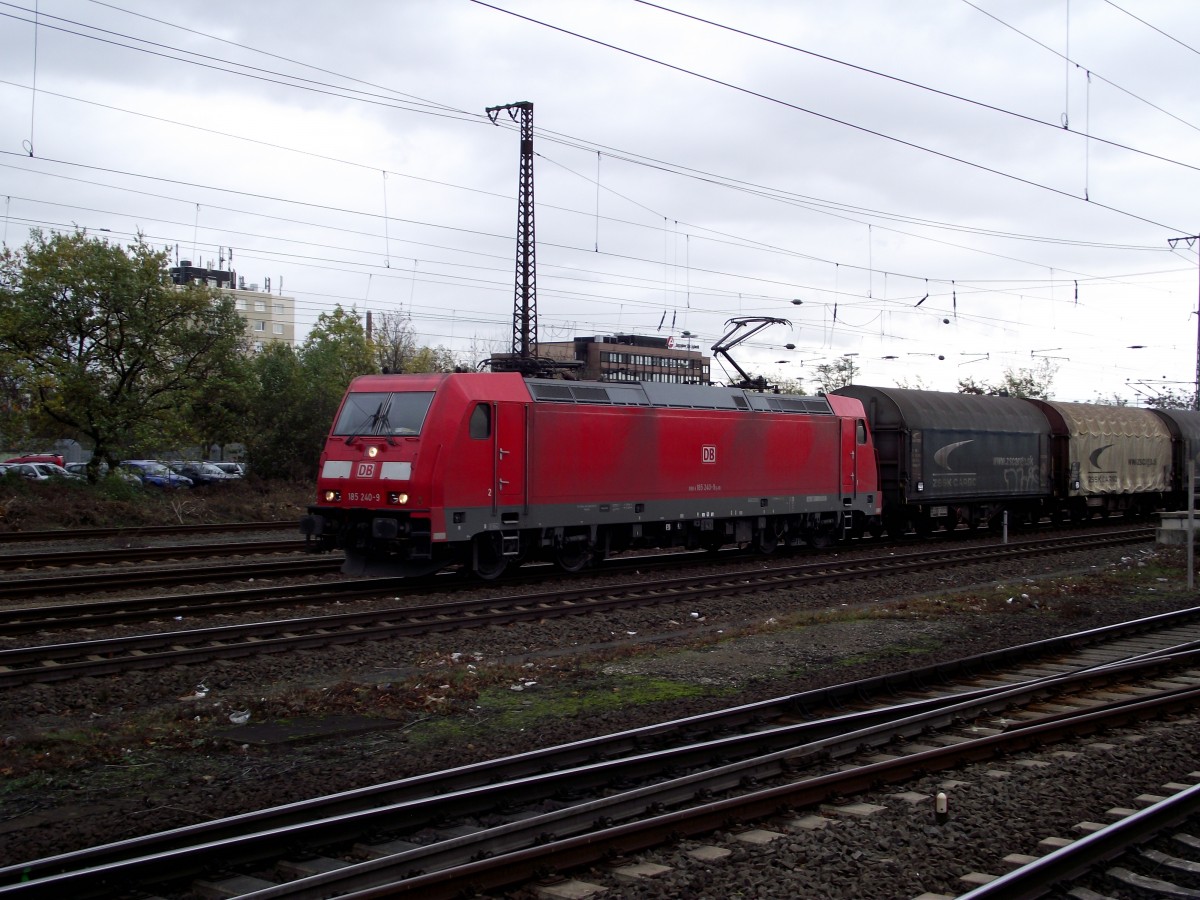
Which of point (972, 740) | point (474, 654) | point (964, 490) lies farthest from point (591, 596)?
point (964, 490)

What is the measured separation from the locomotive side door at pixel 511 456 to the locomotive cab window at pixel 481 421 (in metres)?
0.17

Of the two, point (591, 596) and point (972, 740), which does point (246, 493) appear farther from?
point (972, 740)

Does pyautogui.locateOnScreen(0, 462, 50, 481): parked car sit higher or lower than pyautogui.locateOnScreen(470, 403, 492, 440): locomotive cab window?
lower

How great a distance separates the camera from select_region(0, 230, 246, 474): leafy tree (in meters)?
29.8

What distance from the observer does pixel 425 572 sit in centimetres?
1662

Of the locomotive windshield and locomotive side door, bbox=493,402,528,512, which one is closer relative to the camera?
the locomotive windshield

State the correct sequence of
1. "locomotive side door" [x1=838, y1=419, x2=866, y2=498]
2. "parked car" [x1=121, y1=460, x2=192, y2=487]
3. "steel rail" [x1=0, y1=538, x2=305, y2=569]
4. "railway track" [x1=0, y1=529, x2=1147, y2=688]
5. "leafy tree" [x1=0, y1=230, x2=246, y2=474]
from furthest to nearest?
1. "parked car" [x1=121, y1=460, x2=192, y2=487]
2. "leafy tree" [x1=0, y1=230, x2=246, y2=474]
3. "locomotive side door" [x1=838, y1=419, x2=866, y2=498]
4. "steel rail" [x1=0, y1=538, x2=305, y2=569]
5. "railway track" [x1=0, y1=529, x2=1147, y2=688]

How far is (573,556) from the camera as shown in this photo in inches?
754

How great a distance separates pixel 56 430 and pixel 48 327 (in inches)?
122

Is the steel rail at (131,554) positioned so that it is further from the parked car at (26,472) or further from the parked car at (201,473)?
the parked car at (201,473)

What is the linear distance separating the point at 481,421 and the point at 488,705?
7.62 metres

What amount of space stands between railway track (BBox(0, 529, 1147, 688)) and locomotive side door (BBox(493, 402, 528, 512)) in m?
1.74

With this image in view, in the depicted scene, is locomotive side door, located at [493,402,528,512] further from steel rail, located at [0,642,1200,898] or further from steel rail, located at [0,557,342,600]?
steel rail, located at [0,642,1200,898]

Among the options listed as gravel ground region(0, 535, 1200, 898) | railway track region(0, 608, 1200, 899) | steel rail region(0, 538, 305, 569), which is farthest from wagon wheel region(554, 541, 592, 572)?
railway track region(0, 608, 1200, 899)
